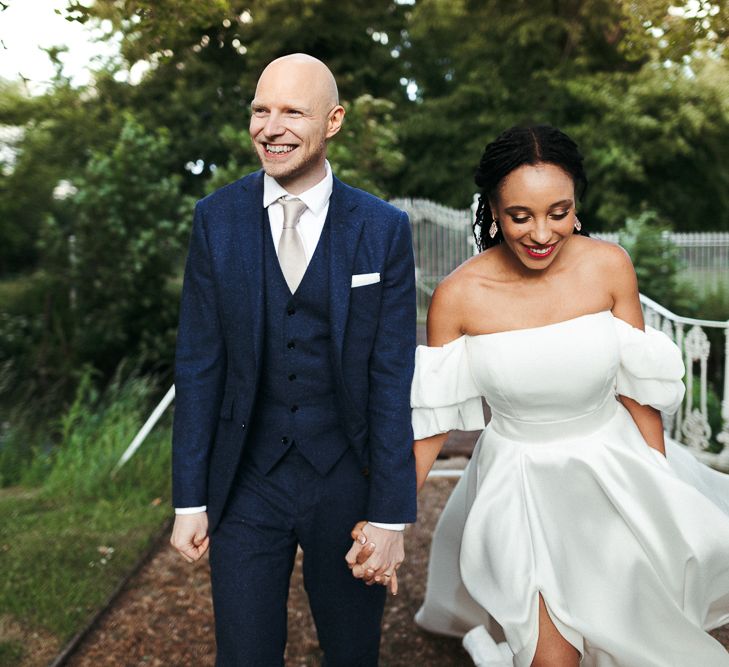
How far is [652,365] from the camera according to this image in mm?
2750

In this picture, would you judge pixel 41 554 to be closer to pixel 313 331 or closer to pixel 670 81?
pixel 313 331

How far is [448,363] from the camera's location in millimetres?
2732

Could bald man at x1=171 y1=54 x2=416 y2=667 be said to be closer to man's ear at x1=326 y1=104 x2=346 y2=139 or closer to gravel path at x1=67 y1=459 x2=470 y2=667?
man's ear at x1=326 y1=104 x2=346 y2=139

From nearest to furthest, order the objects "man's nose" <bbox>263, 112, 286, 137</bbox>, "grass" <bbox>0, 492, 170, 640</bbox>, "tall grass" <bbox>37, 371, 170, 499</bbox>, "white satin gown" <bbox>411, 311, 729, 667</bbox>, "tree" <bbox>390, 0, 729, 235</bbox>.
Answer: "man's nose" <bbox>263, 112, 286, 137</bbox>
"white satin gown" <bbox>411, 311, 729, 667</bbox>
"grass" <bbox>0, 492, 170, 640</bbox>
"tall grass" <bbox>37, 371, 170, 499</bbox>
"tree" <bbox>390, 0, 729, 235</bbox>

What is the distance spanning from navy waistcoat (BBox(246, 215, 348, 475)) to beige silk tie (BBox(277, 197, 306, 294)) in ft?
0.07

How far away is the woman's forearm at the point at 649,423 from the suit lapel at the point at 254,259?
1304 millimetres

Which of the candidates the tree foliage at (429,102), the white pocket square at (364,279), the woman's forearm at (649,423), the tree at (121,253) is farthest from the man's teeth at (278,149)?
the tree foliage at (429,102)

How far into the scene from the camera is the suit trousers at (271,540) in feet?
7.90

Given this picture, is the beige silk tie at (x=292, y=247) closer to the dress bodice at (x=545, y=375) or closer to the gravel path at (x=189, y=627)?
the dress bodice at (x=545, y=375)

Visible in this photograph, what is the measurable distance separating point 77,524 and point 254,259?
11.3 ft

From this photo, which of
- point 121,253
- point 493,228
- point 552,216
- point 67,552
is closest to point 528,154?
point 552,216

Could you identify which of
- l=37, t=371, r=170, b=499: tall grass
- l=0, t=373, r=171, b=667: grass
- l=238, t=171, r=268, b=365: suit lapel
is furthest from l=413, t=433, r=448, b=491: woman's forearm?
l=37, t=371, r=170, b=499: tall grass

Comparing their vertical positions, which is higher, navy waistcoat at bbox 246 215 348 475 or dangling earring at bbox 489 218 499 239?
dangling earring at bbox 489 218 499 239

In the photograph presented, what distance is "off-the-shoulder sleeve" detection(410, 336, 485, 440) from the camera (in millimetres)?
2678
